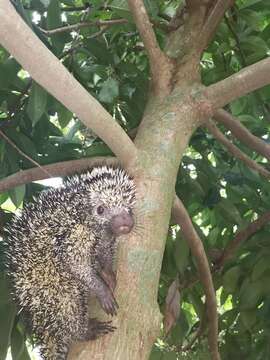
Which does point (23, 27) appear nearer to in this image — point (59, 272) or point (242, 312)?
point (59, 272)

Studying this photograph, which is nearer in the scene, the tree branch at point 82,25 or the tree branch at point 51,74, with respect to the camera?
the tree branch at point 51,74

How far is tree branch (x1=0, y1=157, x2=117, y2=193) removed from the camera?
68.2 inches

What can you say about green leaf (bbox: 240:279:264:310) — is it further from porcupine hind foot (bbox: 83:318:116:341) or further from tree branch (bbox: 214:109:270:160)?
porcupine hind foot (bbox: 83:318:116:341)

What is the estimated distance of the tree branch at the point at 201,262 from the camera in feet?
5.83

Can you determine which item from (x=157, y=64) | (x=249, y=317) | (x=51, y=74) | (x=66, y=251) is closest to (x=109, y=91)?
(x=157, y=64)

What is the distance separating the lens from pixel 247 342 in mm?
2299

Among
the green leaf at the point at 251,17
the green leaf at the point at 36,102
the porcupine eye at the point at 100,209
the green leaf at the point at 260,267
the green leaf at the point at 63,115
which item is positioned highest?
the green leaf at the point at 251,17

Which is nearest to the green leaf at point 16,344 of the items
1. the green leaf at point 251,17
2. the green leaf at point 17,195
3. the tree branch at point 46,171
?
the green leaf at point 17,195

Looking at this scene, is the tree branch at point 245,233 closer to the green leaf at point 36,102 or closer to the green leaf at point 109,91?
the green leaf at point 109,91

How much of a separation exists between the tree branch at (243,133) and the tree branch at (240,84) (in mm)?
121

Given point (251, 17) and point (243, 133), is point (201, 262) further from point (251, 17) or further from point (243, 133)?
point (251, 17)

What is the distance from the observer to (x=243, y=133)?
1.88 m

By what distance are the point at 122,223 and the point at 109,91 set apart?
506 millimetres

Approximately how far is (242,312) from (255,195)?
1.44 ft
